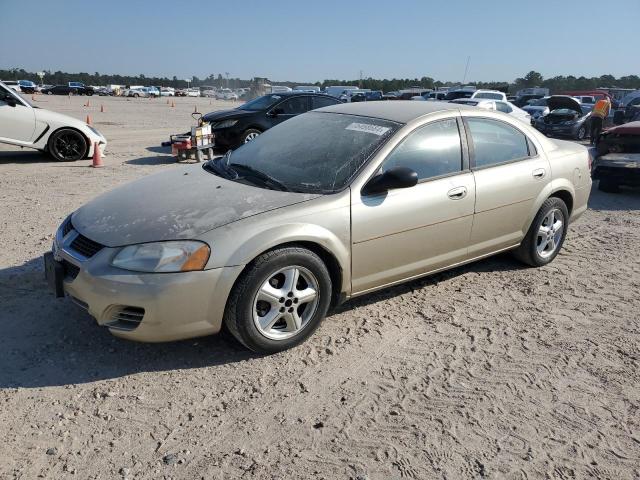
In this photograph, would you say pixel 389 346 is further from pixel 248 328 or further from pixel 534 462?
pixel 534 462

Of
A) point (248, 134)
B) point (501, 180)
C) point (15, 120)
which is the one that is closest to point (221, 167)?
point (501, 180)

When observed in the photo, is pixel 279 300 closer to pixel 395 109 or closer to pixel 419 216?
pixel 419 216

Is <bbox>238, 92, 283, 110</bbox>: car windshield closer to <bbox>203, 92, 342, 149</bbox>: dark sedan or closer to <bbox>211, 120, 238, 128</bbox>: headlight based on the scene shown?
<bbox>203, 92, 342, 149</bbox>: dark sedan

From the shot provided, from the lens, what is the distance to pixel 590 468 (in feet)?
8.52

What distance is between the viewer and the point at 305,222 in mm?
3488

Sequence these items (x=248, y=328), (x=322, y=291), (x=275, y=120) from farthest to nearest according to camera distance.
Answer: (x=275, y=120) < (x=322, y=291) < (x=248, y=328)

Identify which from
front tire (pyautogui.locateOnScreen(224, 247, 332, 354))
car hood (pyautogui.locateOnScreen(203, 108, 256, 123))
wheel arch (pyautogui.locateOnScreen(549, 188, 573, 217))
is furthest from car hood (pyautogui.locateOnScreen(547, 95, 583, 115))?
front tire (pyautogui.locateOnScreen(224, 247, 332, 354))

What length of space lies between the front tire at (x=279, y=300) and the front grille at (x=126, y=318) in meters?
0.51

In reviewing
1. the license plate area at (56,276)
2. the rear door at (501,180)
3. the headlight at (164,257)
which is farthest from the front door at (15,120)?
the rear door at (501,180)

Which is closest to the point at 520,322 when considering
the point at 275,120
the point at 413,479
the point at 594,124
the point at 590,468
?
the point at 590,468

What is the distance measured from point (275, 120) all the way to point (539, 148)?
25.6 feet

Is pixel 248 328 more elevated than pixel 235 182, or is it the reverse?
pixel 235 182

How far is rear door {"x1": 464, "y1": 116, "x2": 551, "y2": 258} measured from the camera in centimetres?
446

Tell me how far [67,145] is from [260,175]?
25.4ft
